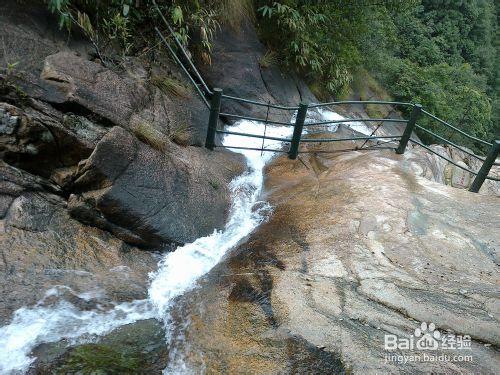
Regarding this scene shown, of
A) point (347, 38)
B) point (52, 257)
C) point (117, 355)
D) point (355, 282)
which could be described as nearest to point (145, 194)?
point (52, 257)

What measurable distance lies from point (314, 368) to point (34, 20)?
5.42m

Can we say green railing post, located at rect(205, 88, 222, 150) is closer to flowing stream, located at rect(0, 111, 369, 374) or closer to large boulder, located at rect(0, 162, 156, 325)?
flowing stream, located at rect(0, 111, 369, 374)

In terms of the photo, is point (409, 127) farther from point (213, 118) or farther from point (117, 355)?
point (117, 355)

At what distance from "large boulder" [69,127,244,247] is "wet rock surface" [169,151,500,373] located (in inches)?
30.8

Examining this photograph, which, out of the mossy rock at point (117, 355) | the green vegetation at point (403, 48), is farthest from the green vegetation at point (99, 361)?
the green vegetation at point (403, 48)

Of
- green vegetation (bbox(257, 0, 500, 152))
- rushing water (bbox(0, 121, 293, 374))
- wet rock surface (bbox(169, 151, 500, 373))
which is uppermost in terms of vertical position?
green vegetation (bbox(257, 0, 500, 152))

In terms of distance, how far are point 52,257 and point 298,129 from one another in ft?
13.7

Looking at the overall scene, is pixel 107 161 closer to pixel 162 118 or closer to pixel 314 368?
pixel 162 118

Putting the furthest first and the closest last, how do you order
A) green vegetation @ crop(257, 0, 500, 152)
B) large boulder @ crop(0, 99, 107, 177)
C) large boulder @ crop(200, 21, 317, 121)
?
1. green vegetation @ crop(257, 0, 500, 152)
2. large boulder @ crop(200, 21, 317, 121)
3. large boulder @ crop(0, 99, 107, 177)

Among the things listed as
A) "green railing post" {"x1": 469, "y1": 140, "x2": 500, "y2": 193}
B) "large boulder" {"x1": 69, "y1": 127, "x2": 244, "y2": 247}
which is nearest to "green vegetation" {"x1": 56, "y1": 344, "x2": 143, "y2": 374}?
"large boulder" {"x1": 69, "y1": 127, "x2": 244, "y2": 247}

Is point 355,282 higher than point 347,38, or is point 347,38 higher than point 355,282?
point 347,38

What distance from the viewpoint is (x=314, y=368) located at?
9.80ft

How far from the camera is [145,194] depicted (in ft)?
15.3

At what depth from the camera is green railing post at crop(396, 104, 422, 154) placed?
6808 mm
